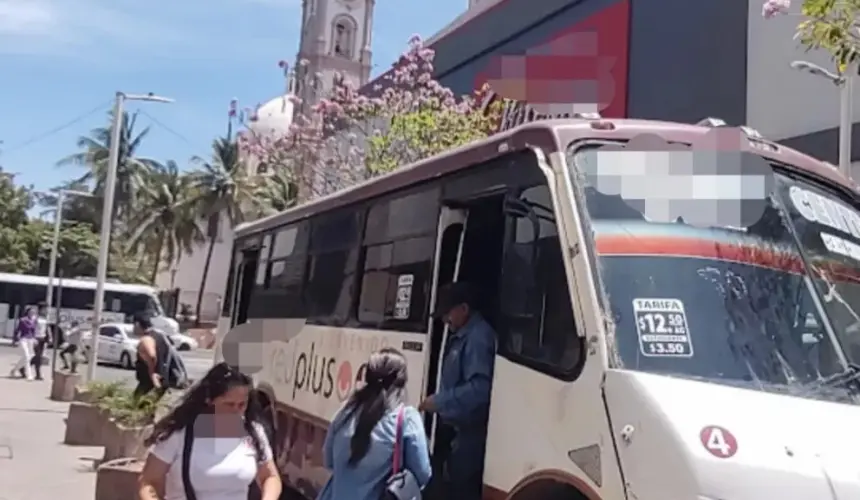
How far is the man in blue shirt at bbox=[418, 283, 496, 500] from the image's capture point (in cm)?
591

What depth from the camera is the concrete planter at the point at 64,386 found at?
20484 mm

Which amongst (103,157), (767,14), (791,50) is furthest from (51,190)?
(767,14)

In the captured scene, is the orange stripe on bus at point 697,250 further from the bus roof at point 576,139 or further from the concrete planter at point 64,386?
the concrete planter at point 64,386

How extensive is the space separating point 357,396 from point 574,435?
3.70ft

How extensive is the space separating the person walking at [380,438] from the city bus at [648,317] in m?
0.54

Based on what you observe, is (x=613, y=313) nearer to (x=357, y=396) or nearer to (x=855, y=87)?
(x=357, y=396)

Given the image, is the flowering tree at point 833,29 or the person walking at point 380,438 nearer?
the person walking at point 380,438

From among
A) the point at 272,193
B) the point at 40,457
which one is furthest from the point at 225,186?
the point at 40,457

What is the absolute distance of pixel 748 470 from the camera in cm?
425

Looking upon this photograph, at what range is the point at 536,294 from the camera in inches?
215

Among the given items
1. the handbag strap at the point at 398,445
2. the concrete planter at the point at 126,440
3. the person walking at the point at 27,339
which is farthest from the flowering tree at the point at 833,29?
the person walking at the point at 27,339

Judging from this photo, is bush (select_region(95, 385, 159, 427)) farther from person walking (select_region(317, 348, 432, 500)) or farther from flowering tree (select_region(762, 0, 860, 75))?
flowering tree (select_region(762, 0, 860, 75))

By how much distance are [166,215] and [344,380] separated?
5133 cm

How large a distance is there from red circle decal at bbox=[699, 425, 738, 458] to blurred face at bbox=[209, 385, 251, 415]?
199cm
